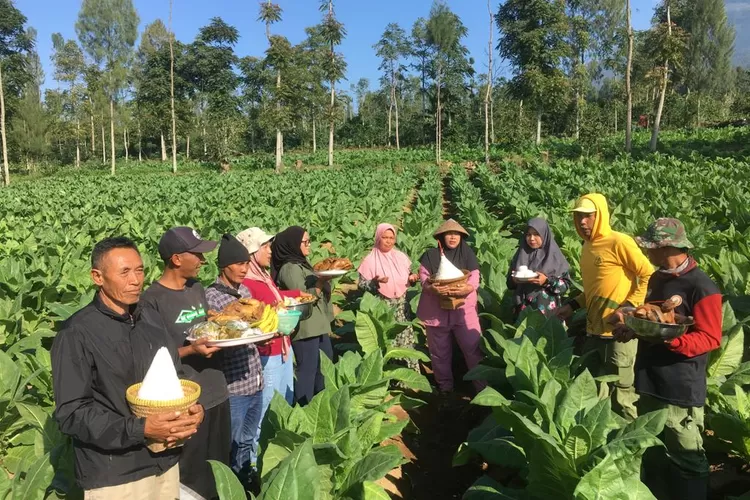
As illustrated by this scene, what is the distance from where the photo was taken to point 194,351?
8.68ft

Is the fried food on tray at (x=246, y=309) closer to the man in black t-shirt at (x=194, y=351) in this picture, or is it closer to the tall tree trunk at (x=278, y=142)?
the man in black t-shirt at (x=194, y=351)

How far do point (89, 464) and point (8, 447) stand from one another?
2596mm

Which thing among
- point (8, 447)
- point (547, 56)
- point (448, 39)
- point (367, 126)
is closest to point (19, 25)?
point (367, 126)

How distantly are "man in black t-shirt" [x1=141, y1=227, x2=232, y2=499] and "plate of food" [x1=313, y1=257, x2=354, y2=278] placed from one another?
1.27 m

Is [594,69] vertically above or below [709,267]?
above

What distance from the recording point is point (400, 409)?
4.84 m

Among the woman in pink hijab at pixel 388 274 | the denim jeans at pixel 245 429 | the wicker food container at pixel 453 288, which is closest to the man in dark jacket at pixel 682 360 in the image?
the wicker food container at pixel 453 288

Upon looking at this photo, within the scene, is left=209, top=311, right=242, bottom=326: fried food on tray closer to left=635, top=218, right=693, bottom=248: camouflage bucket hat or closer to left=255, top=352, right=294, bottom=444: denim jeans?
left=255, top=352, right=294, bottom=444: denim jeans

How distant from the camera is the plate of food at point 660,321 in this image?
2750 millimetres

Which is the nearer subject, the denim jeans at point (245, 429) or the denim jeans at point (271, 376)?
the denim jeans at point (245, 429)

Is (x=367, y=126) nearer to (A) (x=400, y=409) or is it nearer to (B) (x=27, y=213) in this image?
(B) (x=27, y=213)

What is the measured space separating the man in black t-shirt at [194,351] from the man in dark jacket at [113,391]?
0.21 metres

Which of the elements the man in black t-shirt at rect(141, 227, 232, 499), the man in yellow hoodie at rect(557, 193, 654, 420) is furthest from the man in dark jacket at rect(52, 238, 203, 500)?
the man in yellow hoodie at rect(557, 193, 654, 420)

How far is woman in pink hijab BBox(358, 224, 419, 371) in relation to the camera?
512cm
